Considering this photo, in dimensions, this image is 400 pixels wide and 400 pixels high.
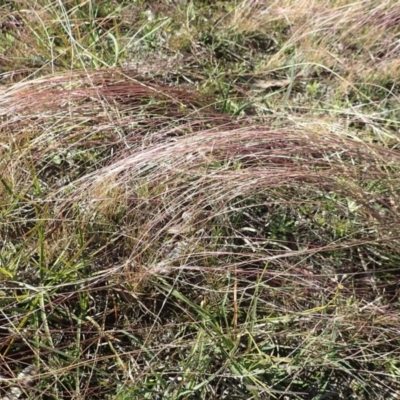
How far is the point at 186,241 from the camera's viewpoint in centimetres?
161

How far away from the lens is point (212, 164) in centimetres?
174

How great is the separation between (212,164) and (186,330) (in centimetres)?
45

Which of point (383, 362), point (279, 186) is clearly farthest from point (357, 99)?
point (383, 362)

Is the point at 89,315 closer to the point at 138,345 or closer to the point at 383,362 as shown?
the point at 138,345

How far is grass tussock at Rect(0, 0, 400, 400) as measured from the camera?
1475 millimetres

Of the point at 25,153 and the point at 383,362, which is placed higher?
the point at 25,153

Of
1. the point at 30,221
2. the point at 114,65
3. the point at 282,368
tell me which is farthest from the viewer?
the point at 114,65

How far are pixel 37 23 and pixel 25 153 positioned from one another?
0.72 m

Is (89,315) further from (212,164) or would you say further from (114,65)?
(114,65)

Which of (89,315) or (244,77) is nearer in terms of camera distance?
(89,315)

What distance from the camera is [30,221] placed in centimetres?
165

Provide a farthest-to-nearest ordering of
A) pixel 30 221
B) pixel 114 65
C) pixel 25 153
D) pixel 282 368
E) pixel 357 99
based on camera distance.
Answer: pixel 357 99
pixel 114 65
pixel 25 153
pixel 30 221
pixel 282 368

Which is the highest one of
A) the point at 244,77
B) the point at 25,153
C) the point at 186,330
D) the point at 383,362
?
the point at 25,153

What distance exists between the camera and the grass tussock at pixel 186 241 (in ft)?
4.84
